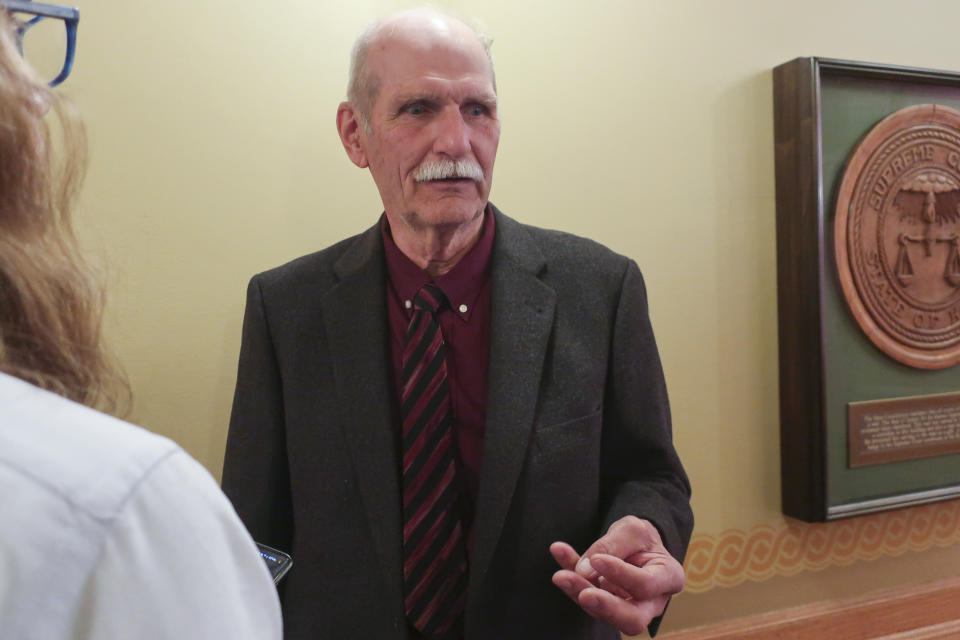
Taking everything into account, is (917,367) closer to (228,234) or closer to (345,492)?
(345,492)

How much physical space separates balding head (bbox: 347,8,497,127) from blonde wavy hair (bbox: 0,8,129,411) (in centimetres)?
78

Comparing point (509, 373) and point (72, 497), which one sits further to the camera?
point (509, 373)

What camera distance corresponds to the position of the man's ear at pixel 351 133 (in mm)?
1286

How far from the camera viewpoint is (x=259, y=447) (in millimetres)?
1193

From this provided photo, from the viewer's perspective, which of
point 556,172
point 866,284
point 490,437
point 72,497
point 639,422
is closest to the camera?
point 72,497

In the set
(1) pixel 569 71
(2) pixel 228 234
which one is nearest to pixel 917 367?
(1) pixel 569 71

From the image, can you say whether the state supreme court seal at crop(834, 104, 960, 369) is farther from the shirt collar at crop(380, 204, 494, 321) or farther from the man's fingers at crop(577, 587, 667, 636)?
the man's fingers at crop(577, 587, 667, 636)

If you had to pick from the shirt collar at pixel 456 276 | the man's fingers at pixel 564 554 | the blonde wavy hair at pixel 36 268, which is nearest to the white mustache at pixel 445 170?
the shirt collar at pixel 456 276

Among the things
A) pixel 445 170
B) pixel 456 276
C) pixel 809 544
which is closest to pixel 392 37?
pixel 445 170

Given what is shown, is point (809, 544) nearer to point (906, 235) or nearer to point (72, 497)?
point (906, 235)

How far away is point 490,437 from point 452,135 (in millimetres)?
462

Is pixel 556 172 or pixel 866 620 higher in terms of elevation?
pixel 556 172

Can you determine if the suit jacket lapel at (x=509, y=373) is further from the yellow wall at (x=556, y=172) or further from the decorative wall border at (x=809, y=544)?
the decorative wall border at (x=809, y=544)

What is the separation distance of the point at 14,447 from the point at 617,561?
0.77 metres
